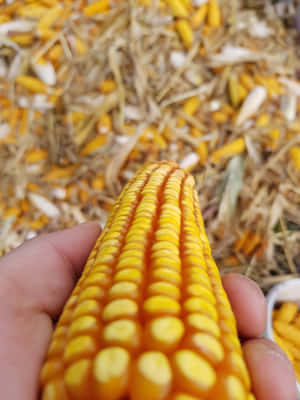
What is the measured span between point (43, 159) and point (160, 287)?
1.49m

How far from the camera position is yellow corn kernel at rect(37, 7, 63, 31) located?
1.77 m

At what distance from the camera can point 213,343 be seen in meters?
0.41

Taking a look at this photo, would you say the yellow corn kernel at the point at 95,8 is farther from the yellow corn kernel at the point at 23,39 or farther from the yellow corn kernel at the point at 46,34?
the yellow corn kernel at the point at 23,39

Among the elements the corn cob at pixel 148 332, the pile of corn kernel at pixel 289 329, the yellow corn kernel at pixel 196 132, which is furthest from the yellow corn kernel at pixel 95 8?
the pile of corn kernel at pixel 289 329

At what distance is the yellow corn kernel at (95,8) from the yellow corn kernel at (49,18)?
13 cm

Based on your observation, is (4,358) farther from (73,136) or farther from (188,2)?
(188,2)

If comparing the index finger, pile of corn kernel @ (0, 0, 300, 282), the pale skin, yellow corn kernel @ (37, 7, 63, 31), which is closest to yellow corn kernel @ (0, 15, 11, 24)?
pile of corn kernel @ (0, 0, 300, 282)

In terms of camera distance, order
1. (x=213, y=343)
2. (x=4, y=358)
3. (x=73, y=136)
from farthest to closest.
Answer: (x=73, y=136)
(x=4, y=358)
(x=213, y=343)

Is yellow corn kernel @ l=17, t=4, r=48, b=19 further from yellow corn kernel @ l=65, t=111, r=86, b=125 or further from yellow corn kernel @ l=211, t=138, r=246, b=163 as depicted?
yellow corn kernel @ l=211, t=138, r=246, b=163

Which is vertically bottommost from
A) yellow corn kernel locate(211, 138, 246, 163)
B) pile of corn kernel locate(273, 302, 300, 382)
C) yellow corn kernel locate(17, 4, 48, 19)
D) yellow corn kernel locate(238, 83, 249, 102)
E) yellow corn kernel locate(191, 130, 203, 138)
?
pile of corn kernel locate(273, 302, 300, 382)

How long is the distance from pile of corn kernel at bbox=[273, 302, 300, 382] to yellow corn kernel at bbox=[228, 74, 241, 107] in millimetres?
1022

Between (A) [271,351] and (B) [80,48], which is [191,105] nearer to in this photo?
(B) [80,48]

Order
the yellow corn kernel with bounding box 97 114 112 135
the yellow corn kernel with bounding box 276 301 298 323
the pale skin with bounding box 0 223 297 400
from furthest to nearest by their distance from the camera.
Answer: the yellow corn kernel with bounding box 97 114 112 135
the yellow corn kernel with bounding box 276 301 298 323
the pale skin with bounding box 0 223 297 400

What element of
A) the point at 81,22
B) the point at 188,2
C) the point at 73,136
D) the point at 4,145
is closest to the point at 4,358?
the point at 73,136
